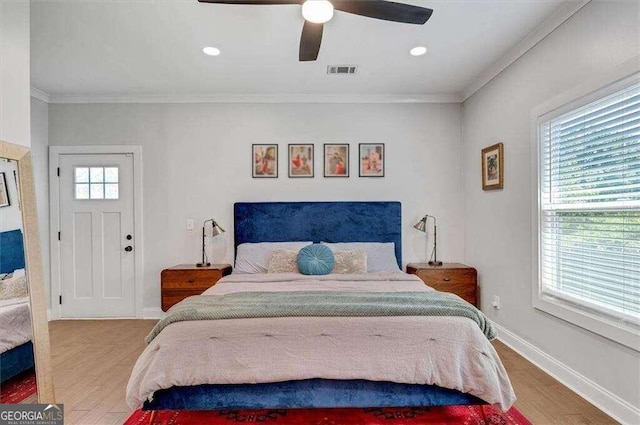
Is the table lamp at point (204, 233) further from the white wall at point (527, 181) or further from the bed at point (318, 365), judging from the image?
the white wall at point (527, 181)

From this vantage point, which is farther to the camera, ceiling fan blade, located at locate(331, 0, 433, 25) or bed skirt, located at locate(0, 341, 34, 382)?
ceiling fan blade, located at locate(331, 0, 433, 25)

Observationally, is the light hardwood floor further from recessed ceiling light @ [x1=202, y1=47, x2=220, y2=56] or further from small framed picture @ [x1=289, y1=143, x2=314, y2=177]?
recessed ceiling light @ [x1=202, y1=47, x2=220, y2=56]

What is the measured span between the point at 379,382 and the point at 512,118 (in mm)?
2674

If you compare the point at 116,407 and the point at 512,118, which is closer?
the point at 116,407

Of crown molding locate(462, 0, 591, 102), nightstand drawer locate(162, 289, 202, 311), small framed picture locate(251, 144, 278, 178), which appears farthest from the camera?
small framed picture locate(251, 144, 278, 178)

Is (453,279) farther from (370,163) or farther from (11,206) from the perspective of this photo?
(11,206)

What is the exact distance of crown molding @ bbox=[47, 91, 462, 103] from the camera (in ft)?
13.2

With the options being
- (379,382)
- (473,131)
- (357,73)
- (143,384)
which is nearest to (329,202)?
(357,73)

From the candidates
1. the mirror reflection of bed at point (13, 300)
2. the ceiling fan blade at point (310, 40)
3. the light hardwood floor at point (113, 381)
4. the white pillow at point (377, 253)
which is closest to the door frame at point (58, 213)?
the light hardwood floor at point (113, 381)

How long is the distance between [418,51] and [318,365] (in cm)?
275

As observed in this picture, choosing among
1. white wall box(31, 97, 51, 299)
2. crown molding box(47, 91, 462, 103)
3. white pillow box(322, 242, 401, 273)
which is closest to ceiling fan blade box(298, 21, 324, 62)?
A: crown molding box(47, 91, 462, 103)

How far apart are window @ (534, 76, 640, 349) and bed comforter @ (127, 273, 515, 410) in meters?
0.88

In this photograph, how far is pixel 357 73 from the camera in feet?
11.3

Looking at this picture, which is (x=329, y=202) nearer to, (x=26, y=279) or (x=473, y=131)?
(x=473, y=131)
